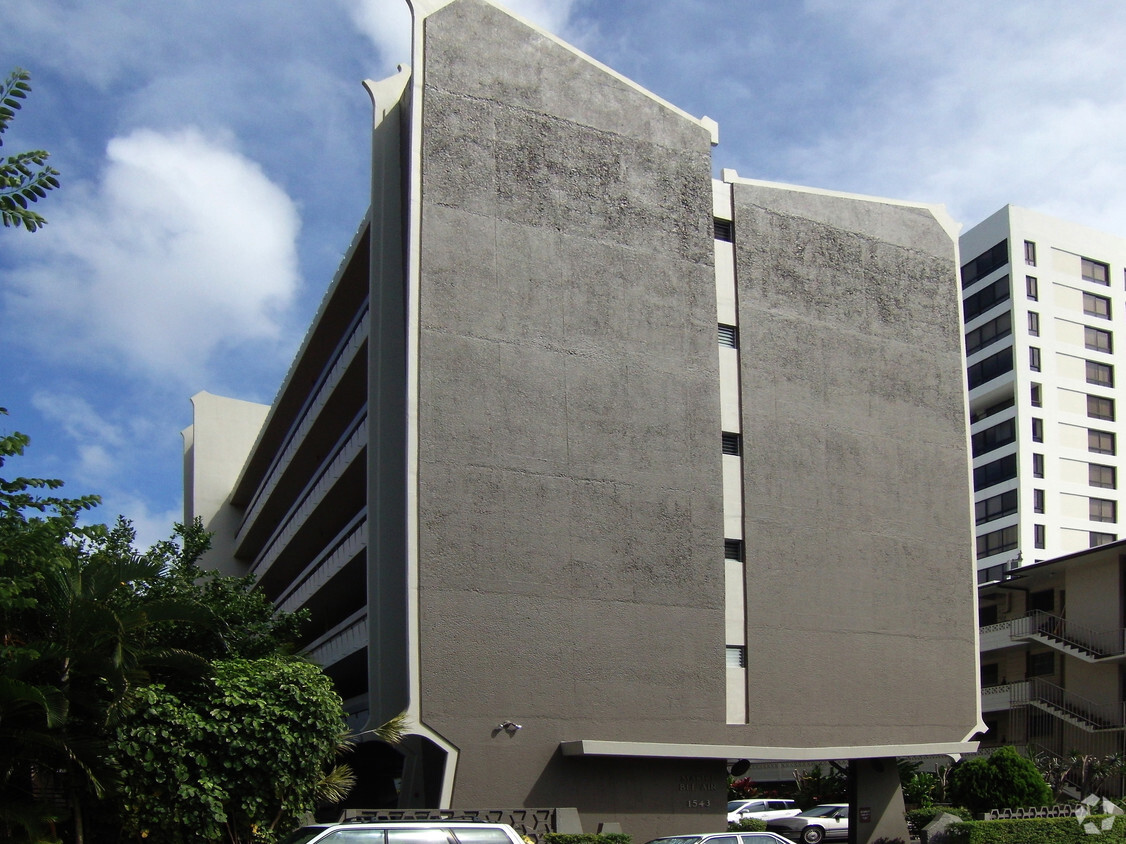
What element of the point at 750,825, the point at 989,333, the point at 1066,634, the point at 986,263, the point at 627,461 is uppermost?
the point at 986,263

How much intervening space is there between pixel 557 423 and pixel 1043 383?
49.4 m

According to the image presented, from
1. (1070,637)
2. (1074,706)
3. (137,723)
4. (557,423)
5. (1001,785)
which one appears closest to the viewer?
(137,723)

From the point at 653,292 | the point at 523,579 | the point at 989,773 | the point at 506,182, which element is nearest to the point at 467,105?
the point at 506,182

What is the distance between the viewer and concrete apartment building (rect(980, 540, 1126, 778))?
42.7 metres

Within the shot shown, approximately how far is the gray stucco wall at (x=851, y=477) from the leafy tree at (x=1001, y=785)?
1.24 m

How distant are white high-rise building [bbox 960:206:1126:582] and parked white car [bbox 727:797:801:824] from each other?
3151 centimetres

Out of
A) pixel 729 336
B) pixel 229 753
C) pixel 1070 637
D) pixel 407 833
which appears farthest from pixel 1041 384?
pixel 407 833

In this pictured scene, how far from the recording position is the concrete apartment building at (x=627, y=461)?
1010 inches

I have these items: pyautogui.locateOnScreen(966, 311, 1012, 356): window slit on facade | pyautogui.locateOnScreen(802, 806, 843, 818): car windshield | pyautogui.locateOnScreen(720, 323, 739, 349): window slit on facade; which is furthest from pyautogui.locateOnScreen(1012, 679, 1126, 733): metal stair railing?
pyautogui.locateOnScreen(966, 311, 1012, 356): window slit on facade

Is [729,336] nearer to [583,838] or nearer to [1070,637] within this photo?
[583,838]

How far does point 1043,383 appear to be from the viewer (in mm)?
67500

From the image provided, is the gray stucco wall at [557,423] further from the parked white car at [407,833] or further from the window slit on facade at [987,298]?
the window slit on facade at [987,298]

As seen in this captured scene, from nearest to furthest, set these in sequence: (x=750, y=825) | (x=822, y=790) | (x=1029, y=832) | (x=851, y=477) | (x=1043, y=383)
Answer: (x=1029, y=832) < (x=851, y=477) < (x=750, y=825) < (x=822, y=790) < (x=1043, y=383)

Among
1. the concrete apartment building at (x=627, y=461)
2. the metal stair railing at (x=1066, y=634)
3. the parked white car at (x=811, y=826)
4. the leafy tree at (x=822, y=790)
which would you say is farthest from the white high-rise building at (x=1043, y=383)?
the concrete apartment building at (x=627, y=461)
